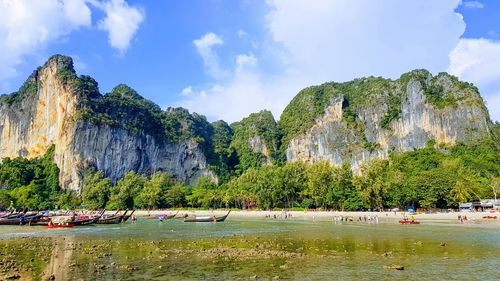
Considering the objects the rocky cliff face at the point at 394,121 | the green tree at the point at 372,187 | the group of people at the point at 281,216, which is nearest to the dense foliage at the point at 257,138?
the rocky cliff face at the point at 394,121

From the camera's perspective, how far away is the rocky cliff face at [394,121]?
113 m

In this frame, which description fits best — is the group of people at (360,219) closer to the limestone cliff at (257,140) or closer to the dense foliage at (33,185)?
the dense foliage at (33,185)

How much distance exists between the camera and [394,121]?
419ft

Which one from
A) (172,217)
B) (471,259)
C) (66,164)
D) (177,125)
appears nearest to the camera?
(471,259)

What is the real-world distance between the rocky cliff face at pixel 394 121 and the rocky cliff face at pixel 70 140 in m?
43.1

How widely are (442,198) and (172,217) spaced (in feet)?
158

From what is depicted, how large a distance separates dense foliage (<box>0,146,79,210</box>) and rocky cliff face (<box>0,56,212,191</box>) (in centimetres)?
349

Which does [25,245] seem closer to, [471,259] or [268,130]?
[471,259]

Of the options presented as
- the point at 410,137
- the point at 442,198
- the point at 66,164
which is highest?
the point at 410,137

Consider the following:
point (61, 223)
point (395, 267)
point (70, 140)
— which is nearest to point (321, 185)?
point (61, 223)

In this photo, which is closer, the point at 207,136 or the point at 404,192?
the point at 404,192

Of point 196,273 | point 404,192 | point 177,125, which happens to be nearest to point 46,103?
point 177,125

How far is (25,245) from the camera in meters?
Answer: 28.6

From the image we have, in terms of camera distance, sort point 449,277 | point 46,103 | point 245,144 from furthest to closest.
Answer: point 245,144, point 46,103, point 449,277
